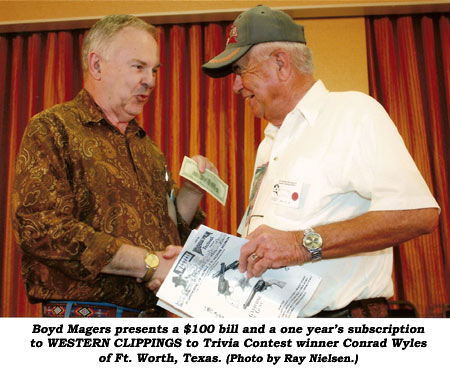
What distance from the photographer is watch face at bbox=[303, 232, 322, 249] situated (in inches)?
55.1

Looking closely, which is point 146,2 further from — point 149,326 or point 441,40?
point 149,326

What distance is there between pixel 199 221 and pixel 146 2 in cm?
230

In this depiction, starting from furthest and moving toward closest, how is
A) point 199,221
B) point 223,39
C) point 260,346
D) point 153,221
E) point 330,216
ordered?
point 223,39, point 199,221, point 153,221, point 330,216, point 260,346

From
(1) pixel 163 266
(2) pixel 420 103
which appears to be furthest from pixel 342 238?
(2) pixel 420 103

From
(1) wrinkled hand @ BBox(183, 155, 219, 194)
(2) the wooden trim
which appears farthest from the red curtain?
(1) wrinkled hand @ BBox(183, 155, 219, 194)

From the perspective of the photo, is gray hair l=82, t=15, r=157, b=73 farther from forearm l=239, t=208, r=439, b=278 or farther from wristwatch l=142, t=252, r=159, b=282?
forearm l=239, t=208, r=439, b=278

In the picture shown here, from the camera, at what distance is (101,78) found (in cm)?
195

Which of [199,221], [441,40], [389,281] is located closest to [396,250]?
[441,40]

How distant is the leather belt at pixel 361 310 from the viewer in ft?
4.80

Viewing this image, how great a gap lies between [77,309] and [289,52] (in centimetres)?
118

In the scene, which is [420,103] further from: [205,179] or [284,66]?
[205,179]

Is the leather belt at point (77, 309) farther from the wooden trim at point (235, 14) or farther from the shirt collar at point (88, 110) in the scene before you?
the wooden trim at point (235, 14)

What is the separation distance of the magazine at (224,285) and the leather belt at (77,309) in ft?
1.15

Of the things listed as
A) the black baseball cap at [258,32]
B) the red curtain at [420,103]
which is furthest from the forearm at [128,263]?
the red curtain at [420,103]
